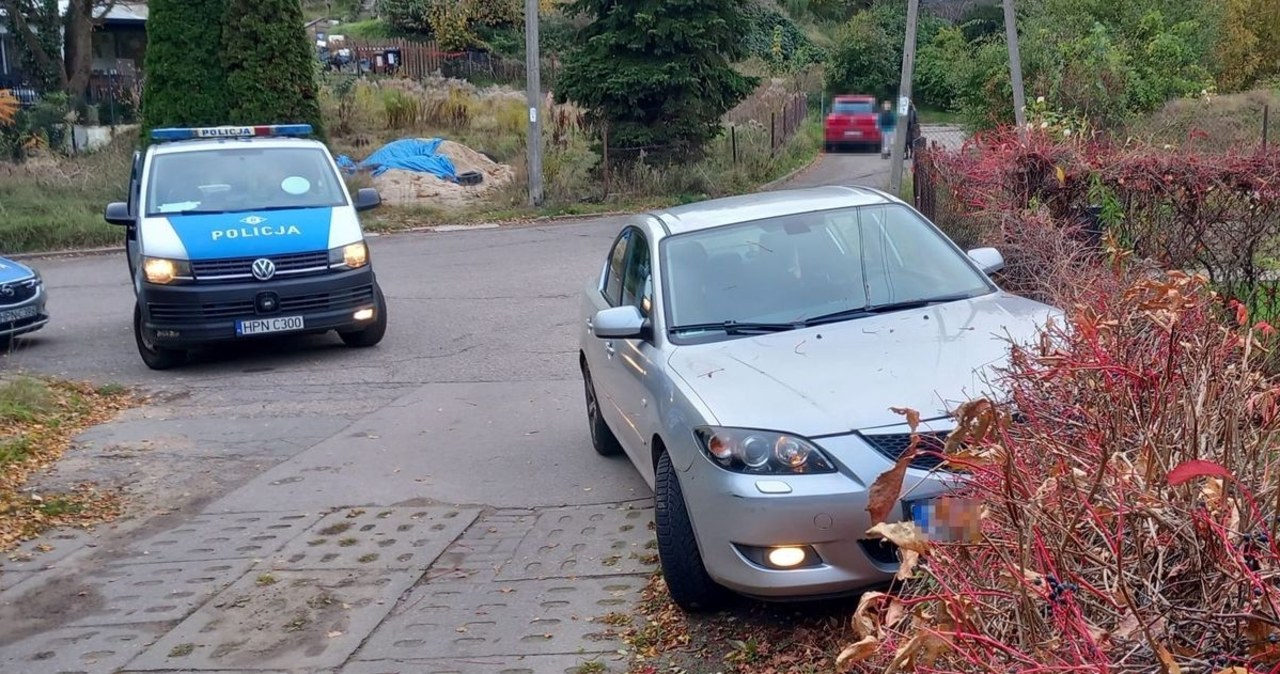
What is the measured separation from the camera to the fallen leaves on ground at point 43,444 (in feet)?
24.9

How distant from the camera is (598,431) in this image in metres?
8.09

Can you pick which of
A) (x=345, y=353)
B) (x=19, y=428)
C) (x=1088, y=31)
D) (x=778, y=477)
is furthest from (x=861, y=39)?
(x=778, y=477)

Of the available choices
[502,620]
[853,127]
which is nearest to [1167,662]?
[502,620]

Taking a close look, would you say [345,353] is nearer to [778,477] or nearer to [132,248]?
[132,248]

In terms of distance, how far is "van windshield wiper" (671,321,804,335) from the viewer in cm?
599

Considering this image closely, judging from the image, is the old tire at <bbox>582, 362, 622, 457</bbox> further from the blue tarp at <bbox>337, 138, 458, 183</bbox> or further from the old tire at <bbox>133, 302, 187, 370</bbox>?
the blue tarp at <bbox>337, 138, 458, 183</bbox>

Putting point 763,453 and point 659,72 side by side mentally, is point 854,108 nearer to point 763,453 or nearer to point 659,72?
point 659,72

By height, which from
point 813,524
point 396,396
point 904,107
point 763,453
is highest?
point 904,107

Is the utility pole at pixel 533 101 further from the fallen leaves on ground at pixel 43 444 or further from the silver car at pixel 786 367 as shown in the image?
the silver car at pixel 786 367

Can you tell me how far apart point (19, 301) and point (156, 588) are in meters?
7.23

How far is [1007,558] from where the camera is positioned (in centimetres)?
255

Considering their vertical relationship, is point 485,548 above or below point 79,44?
below

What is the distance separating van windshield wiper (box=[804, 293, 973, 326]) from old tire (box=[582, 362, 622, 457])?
7.19 feet

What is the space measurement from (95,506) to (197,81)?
17.8 m
